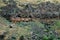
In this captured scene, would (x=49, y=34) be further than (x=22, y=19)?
No

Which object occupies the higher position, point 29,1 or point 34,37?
point 29,1

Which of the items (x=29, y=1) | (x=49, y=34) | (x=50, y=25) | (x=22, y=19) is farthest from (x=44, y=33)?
(x=29, y=1)

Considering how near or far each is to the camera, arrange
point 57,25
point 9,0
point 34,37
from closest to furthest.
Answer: point 34,37
point 57,25
point 9,0

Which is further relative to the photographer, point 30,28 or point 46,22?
point 46,22

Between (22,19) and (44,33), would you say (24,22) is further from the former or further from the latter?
Answer: (44,33)

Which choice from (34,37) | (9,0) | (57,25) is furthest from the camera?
(9,0)

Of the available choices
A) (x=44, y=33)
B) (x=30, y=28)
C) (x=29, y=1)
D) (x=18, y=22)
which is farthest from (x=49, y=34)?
(x=29, y=1)

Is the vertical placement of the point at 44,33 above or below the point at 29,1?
below

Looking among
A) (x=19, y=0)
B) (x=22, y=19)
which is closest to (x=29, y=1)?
(x=19, y=0)

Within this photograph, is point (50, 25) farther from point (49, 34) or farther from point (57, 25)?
point (49, 34)
